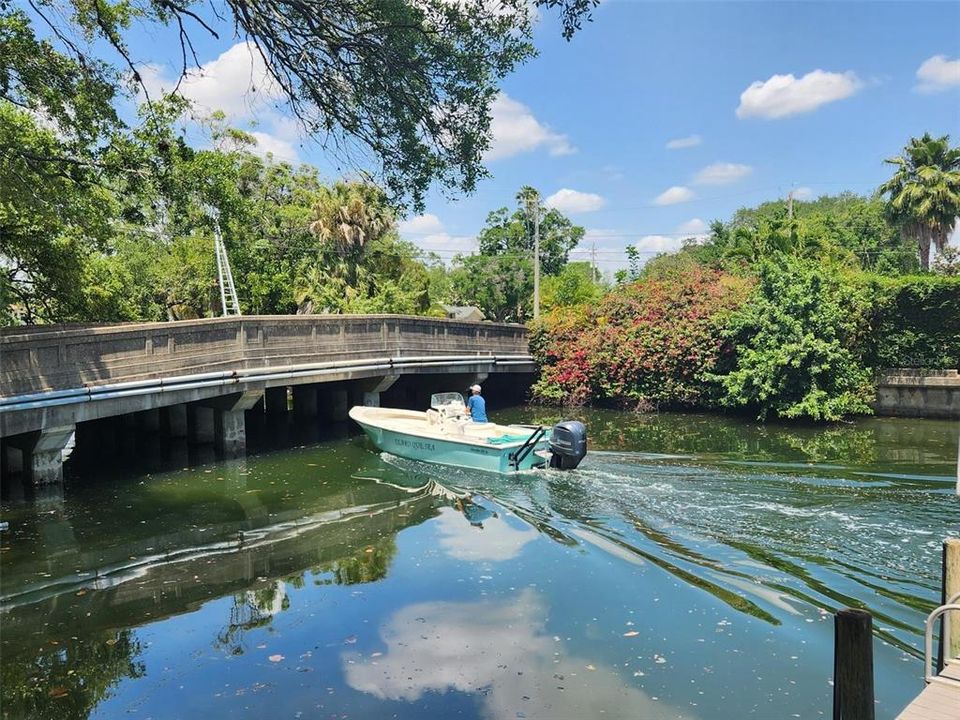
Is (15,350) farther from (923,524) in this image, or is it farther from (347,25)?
(923,524)

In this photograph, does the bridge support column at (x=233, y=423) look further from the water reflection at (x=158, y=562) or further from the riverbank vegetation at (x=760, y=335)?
the riverbank vegetation at (x=760, y=335)

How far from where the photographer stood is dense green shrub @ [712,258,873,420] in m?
22.3

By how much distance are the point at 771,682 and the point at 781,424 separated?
17875mm

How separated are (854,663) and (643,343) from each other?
22.9 m

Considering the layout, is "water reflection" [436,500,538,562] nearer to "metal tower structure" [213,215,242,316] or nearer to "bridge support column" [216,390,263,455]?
"bridge support column" [216,390,263,455]

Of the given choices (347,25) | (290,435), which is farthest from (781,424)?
(347,25)

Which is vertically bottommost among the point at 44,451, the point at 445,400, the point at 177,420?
the point at 177,420

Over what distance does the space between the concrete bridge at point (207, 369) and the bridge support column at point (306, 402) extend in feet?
0.12

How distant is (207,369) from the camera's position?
16.9 meters

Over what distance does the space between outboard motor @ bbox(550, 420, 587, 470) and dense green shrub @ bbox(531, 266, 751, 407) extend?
1220 centimetres

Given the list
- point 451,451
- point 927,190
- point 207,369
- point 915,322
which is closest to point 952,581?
point 451,451

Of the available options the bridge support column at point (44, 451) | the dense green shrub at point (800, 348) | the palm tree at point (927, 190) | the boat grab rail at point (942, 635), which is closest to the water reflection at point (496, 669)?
the boat grab rail at point (942, 635)

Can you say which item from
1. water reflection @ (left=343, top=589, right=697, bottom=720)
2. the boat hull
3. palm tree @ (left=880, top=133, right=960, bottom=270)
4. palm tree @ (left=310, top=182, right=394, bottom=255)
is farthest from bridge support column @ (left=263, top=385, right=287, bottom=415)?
palm tree @ (left=880, top=133, right=960, bottom=270)

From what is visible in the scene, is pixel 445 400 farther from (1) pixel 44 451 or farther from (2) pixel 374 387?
(1) pixel 44 451
